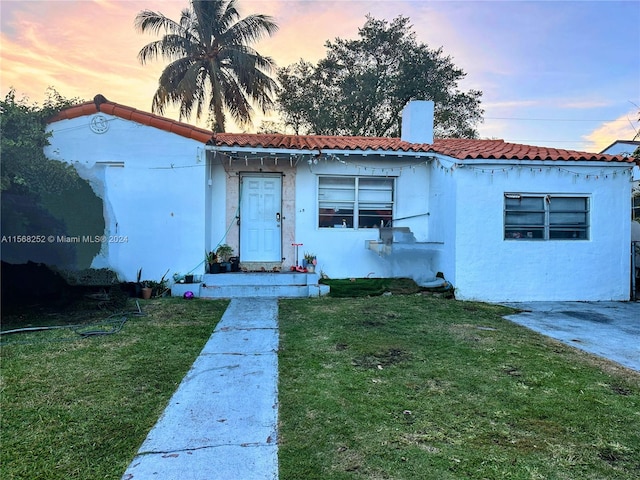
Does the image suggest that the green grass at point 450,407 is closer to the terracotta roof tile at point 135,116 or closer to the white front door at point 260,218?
the white front door at point 260,218

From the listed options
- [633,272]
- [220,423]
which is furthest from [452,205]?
[220,423]

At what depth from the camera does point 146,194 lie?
8117 mm

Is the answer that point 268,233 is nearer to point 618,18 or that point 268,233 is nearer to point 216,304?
point 216,304

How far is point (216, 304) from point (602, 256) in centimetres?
788

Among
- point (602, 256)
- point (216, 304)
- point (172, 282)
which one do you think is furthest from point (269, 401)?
point (602, 256)

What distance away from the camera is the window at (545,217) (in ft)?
26.4

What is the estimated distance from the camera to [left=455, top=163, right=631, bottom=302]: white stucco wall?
7844 millimetres

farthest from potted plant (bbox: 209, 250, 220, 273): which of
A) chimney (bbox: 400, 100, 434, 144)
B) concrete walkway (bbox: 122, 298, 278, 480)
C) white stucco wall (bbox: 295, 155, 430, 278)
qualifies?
chimney (bbox: 400, 100, 434, 144)

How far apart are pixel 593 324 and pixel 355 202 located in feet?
16.9

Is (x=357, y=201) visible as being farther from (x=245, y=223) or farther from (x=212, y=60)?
(x=212, y=60)

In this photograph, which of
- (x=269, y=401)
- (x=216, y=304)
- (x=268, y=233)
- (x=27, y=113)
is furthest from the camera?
(x=268, y=233)

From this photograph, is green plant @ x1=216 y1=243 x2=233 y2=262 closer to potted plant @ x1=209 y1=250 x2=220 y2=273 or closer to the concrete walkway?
potted plant @ x1=209 y1=250 x2=220 y2=273

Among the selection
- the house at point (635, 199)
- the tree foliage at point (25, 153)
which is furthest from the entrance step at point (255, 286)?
the house at point (635, 199)

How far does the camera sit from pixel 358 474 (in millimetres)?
2129
